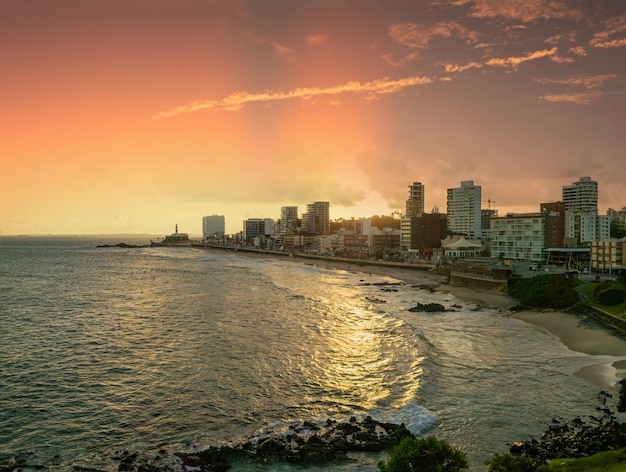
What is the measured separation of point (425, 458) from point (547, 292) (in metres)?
59.5

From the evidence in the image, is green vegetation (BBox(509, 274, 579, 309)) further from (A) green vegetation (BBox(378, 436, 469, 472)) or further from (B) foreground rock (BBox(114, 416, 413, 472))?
(A) green vegetation (BBox(378, 436, 469, 472))

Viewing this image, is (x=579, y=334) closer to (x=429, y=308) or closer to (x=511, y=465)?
(x=429, y=308)

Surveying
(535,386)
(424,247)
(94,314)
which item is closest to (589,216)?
(424,247)

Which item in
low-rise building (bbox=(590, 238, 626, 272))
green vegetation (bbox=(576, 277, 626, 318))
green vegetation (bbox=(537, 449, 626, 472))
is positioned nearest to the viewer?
green vegetation (bbox=(537, 449, 626, 472))

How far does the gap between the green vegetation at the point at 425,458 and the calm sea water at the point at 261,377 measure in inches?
252

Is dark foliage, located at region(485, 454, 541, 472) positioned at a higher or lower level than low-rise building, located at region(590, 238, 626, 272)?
lower

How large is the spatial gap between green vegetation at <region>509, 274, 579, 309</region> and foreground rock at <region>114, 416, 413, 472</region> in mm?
48479

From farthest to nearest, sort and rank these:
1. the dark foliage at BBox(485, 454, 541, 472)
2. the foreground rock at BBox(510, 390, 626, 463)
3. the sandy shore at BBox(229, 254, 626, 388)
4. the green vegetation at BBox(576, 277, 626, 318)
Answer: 1. the green vegetation at BBox(576, 277, 626, 318)
2. the sandy shore at BBox(229, 254, 626, 388)
3. the foreground rock at BBox(510, 390, 626, 463)
4. the dark foliage at BBox(485, 454, 541, 472)

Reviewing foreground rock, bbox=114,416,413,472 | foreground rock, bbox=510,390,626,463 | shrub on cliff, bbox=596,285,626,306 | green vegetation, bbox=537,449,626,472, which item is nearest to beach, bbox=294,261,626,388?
shrub on cliff, bbox=596,285,626,306

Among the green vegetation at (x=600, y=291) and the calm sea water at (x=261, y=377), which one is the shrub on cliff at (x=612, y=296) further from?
the calm sea water at (x=261, y=377)

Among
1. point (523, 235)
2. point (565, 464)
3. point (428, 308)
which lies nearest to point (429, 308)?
point (428, 308)

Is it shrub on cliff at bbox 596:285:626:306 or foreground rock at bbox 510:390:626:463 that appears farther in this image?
shrub on cliff at bbox 596:285:626:306

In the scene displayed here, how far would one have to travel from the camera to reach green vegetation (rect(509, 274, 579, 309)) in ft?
201

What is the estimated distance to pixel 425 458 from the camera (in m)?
14.6
